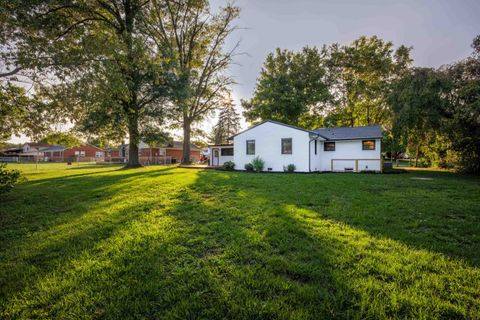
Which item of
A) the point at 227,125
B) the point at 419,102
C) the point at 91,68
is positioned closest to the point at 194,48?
the point at 91,68

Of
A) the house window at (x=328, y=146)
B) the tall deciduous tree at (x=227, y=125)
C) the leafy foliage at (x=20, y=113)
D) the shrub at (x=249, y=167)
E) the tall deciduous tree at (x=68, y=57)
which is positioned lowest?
the shrub at (x=249, y=167)

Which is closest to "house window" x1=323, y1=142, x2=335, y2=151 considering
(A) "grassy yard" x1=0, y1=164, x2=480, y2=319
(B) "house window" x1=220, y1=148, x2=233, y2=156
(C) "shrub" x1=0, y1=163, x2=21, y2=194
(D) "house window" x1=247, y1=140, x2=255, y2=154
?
(D) "house window" x1=247, y1=140, x2=255, y2=154

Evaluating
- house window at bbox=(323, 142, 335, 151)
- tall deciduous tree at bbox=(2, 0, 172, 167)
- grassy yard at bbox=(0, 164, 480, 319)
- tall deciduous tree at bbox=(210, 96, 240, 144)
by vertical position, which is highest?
tall deciduous tree at bbox=(210, 96, 240, 144)

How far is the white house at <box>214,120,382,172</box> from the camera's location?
1566 cm

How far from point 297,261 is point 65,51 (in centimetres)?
975

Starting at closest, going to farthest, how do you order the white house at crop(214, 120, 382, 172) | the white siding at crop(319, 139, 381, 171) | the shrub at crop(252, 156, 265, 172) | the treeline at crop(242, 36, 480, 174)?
the white house at crop(214, 120, 382, 172) < the white siding at crop(319, 139, 381, 171) < the shrub at crop(252, 156, 265, 172) < the treeline at crop(242, 36, 480, 174)

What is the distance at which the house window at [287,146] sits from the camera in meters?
16.0

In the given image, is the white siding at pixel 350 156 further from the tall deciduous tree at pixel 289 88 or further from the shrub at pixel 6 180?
the shrub at pixel 6 180

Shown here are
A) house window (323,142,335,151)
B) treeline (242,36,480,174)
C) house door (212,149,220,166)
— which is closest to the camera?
treeline (242,36,480,174)

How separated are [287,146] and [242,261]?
13983 millimetres

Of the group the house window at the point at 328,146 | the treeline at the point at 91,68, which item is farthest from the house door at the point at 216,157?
the house window at the point at 328,146

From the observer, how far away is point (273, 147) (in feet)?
54.7

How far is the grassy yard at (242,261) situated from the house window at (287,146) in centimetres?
1049

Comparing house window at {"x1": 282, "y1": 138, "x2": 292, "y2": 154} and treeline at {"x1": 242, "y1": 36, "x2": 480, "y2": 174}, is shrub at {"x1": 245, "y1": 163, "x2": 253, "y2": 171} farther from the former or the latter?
treeline at {"x1": 242, "y1": 36, "x2": 480, "y2": 174}
